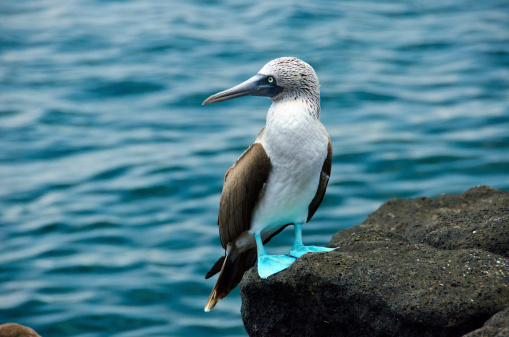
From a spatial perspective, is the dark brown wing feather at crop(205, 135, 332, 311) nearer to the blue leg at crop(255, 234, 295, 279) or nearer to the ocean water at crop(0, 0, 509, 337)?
the blue leg at crop(255, 234, 295, 279)

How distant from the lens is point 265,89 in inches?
195

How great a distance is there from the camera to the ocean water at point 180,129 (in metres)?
9.62

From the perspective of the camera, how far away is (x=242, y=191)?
509cm

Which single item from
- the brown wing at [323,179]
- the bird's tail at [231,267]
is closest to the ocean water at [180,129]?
the bird's tail at [231,267]

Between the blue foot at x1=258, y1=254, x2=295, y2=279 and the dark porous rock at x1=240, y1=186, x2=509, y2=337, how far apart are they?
79 mm

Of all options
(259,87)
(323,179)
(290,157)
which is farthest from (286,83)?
(323,179)

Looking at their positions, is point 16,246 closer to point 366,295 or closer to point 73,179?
point 73,179

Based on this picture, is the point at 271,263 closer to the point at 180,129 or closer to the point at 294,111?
the point at 294,111

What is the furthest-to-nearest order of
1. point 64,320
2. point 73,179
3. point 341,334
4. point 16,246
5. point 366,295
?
point 73,179
point 16,246
point 64,320
point 341,334
point 366,295

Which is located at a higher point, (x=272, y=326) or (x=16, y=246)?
(x=272, y=326)

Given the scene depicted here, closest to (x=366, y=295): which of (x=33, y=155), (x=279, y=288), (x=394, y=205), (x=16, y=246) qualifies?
(x=279, y=288)

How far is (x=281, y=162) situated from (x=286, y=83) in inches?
23.3

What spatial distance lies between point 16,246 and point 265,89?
7.00 metres

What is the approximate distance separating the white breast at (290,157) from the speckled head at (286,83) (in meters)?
0.08
